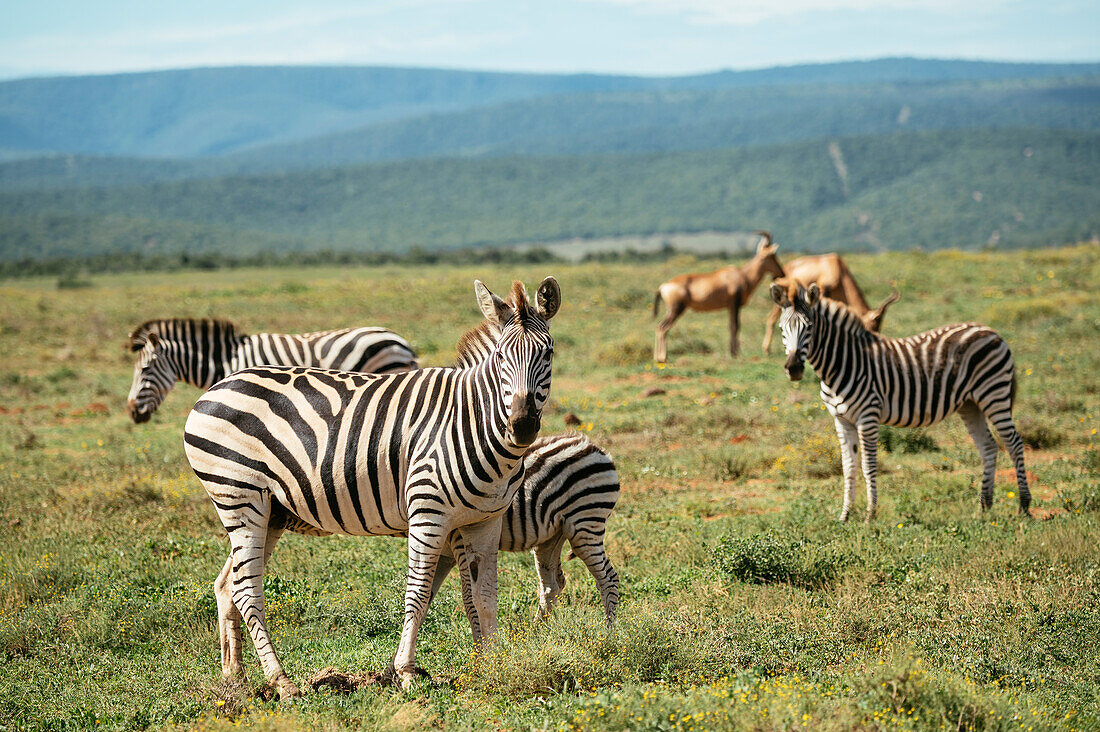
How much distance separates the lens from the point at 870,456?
9.24 meters

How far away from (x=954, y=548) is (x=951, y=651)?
7.70 ft

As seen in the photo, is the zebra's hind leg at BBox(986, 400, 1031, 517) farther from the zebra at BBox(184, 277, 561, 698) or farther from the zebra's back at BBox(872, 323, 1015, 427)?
the zebra at BBox(184, 277, 561, 698)

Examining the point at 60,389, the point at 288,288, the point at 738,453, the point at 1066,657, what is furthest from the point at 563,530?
the point at 288,288

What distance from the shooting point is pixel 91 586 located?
25.8 ft

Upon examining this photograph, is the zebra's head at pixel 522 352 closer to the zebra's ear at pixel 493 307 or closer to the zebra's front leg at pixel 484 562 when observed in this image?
the zebra's ear at pixel 493 307

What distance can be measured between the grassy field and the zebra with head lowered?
36cm

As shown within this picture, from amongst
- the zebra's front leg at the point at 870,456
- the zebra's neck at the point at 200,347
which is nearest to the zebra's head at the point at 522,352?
the zebra's front leg at the point at 870,456

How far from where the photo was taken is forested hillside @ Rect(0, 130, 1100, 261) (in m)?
110

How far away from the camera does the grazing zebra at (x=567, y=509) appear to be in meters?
6.54

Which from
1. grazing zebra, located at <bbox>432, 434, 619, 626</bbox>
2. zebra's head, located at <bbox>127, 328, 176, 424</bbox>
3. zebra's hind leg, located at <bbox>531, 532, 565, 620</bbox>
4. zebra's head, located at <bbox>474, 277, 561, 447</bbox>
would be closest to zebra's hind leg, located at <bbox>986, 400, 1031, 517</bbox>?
grazing zebra, located at <bbox>432, 434, 619, 626</bbox>

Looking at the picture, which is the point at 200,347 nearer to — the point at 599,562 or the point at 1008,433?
the point at 599,562

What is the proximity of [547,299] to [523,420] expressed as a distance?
745 millimetres

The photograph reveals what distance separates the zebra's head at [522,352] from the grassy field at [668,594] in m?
1.49

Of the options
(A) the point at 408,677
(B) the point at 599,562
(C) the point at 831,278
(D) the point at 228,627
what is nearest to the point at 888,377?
(B) the point at 599,562
